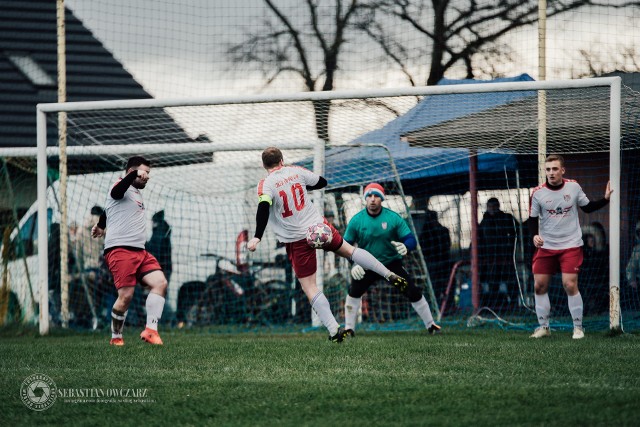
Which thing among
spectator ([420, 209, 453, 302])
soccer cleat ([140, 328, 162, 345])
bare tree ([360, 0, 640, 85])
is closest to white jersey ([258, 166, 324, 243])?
soccer cleat ([140, 328, 162, 345])

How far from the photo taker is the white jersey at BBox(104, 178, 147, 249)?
8945 millimetres

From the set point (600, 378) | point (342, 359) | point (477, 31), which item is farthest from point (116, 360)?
point (477, 31)

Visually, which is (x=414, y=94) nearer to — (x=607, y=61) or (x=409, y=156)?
(x=409, y=156)

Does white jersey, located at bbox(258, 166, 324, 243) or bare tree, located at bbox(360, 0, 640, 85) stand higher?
bare tree, located at bbox(360, 0, 640, 85)

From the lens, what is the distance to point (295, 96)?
413 inches

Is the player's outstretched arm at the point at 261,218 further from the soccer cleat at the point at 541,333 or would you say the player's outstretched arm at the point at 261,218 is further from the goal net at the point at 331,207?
the soccer cleat at the point at 541,333

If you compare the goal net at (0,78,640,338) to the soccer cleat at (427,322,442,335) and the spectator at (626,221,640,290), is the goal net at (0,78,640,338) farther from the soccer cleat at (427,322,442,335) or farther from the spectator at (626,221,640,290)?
the soccer cleat at (427,322,442,335)

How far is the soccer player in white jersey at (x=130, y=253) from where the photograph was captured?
8.87 meters

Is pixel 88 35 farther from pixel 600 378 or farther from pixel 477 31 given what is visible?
pixel 600 378

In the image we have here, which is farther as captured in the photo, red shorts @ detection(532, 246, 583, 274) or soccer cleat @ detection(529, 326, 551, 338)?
soccer cleat @ detection(529, 326, 551, 338)

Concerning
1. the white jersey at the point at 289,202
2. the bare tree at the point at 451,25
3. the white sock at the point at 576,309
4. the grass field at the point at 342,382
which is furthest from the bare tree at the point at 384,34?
the grass field at the point at 342,382

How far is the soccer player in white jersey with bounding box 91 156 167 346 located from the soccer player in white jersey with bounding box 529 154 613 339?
407 centimetres

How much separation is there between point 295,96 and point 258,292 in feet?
12.8

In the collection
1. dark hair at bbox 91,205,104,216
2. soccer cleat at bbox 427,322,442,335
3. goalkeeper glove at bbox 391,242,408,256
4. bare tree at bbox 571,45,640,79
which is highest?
bare tree at bbox 571,45,640,79
